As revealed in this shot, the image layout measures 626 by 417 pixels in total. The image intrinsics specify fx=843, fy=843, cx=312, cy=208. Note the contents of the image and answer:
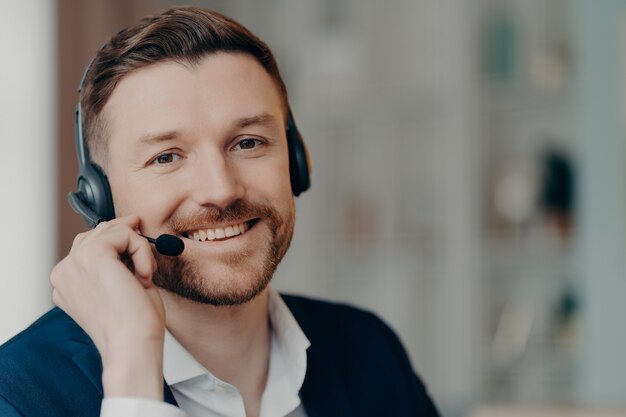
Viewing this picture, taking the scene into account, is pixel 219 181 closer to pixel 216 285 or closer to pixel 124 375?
pixel 216 285

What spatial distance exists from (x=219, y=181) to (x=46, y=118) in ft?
9.70

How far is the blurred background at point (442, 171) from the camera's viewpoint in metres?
3.46

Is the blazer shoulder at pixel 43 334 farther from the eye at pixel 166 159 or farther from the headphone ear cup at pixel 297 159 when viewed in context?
the headphone ear cup at pixel 297 159

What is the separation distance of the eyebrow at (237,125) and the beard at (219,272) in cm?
11

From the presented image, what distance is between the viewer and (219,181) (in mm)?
1115

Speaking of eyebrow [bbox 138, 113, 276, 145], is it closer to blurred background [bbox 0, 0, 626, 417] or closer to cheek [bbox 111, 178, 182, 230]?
cheek [bbox 111, 178, 182, 230]

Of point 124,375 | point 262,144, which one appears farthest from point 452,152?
point 124,375

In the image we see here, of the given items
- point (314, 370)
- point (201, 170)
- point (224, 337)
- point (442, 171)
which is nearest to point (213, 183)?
point (201, 170)

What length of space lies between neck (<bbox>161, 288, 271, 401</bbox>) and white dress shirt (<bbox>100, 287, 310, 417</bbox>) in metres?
0.02

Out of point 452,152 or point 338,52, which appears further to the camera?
point 338,52

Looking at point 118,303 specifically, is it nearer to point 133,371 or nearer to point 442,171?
point 133,371

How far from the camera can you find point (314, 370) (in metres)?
1.34

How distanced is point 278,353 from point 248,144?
35 centimetres

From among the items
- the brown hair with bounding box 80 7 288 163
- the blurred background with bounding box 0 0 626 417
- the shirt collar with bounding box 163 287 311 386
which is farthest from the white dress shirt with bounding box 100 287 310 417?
the blurred background with bounding box 0 0 626 417
